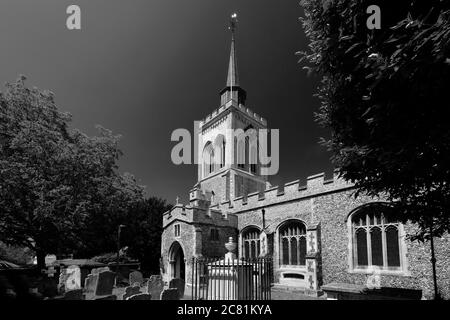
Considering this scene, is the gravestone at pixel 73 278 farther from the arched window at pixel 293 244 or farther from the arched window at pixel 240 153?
the arched window at pixel 240 153

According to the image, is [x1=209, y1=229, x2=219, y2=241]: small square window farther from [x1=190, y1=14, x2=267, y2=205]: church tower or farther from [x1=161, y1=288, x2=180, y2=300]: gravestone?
[x1=161, y1=288, x2=180, y2=300]: gravestone

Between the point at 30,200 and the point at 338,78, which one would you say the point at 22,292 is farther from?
the point at 338,78

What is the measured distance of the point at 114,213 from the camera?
1953 centimetres

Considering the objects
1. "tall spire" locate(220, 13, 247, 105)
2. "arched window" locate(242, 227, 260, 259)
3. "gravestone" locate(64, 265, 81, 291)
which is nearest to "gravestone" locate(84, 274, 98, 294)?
"gravestone" locate(64, 265, 81, 291)

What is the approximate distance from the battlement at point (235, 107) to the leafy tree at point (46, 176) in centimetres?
1540

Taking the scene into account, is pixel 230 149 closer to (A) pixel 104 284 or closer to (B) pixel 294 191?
(B) pixel 294 191

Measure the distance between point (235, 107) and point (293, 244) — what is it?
58.3ft

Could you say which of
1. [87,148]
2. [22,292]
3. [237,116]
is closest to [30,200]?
[87,148]

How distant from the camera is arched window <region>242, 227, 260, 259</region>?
1930 cm

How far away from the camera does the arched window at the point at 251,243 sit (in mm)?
19295

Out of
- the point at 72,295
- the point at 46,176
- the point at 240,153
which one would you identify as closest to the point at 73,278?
the point at 46,176

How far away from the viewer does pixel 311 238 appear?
15016 millimetres

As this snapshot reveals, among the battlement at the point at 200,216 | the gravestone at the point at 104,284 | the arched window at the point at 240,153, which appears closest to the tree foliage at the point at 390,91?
the gravestone at the point at 104,284

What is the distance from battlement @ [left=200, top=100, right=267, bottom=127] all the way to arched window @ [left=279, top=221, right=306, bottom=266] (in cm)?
1682
